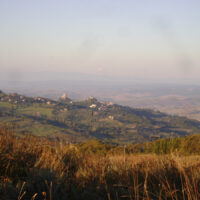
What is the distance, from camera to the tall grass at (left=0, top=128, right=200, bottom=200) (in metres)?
3.11

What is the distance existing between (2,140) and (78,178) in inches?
70.6

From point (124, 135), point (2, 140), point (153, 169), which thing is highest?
point (2, 140)

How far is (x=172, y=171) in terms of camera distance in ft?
15.0

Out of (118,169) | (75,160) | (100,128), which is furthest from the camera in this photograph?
(100,128)

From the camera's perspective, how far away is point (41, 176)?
11.5ft

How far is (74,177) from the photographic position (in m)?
4.02

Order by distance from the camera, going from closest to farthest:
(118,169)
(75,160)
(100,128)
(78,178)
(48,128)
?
(78,178)
(118,169)
(75,160)
(48,128)
(100,128)

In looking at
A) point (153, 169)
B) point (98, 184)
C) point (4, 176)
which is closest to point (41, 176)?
point (4, 176)

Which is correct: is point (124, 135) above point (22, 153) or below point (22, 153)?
below

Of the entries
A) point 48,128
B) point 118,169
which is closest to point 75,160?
point 118,169

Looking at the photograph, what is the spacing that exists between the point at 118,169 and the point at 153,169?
0.73 m

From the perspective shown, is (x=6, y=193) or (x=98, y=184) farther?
(x=98, y=184)

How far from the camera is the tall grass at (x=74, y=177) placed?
311 centimetres

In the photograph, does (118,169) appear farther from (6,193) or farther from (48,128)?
(48,128)
